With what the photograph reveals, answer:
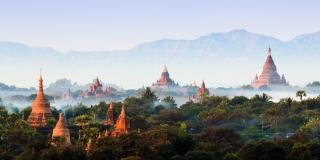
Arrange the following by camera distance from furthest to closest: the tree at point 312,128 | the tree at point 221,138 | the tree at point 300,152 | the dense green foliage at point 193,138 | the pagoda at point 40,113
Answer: the pagoda at point 40,113 < the tree at point 312,128 < the tree at point 221,138 < the dense green foliage at point 193,138 < the tree at point 300,152

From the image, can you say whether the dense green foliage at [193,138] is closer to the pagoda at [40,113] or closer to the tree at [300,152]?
the tree at [300,152]

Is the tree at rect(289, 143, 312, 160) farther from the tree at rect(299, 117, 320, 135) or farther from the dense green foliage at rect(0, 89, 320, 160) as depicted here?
the tree at rect(299, 117, 320, 135)

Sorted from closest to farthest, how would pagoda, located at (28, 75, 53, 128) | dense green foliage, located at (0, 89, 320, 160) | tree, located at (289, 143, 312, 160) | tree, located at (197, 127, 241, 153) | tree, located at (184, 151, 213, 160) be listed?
tree, located at (184, 151, 213, 160), tree, located at (289, 143, 312, 160), dense green foliage, located at (0, 89, 320, 160), tree, located at (197, 127, 241, 153), pagoda, located at (28, 75, 53, 128)

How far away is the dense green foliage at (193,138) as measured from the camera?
8906cm

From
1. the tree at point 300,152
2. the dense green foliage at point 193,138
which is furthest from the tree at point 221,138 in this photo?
the tree at point 300,152

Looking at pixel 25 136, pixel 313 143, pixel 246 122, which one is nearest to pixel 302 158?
pixel 313 143

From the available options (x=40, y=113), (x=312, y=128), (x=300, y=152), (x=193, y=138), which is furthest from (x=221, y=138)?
(x=40, y=113)

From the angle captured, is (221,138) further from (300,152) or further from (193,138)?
(300,152)

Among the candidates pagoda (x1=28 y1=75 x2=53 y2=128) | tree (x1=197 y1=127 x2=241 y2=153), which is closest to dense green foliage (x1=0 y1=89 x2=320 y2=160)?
tree (x1=197 y1=127 x2=241 y2=153)

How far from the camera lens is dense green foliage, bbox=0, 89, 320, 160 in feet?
292

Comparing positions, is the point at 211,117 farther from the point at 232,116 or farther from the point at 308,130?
the point at 308,130

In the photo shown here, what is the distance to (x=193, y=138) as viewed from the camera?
346 feet

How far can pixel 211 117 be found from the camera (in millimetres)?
143000

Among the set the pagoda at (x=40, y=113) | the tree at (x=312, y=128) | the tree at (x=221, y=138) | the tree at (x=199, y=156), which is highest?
the pagoda at (x=40, y=113)
